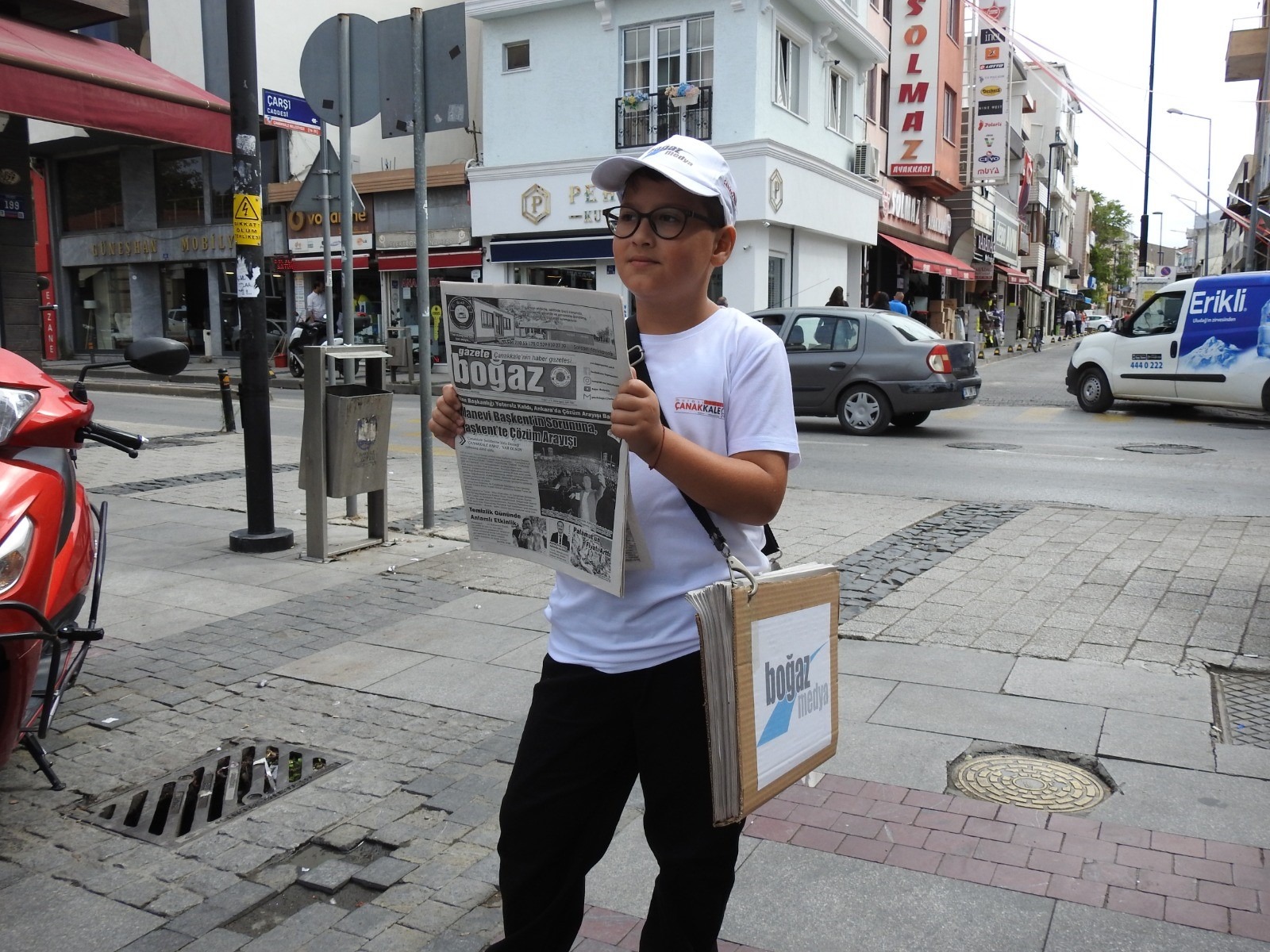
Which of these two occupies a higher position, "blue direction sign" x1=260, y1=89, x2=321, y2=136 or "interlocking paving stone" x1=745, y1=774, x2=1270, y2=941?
"blue direction sign" x1=260, y1=89, x2=321, y2=136

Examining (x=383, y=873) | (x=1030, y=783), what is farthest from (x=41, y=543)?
(x=1030, y=783)

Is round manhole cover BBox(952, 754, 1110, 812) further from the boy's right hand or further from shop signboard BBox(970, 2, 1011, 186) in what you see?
shop signboard BBox(970, 2, 1011, 186)

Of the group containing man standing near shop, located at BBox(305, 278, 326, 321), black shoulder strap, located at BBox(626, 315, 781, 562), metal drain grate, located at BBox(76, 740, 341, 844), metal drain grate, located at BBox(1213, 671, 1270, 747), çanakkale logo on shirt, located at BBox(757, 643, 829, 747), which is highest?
man standing near shop, located at BBox(305, 278, 326, 321)

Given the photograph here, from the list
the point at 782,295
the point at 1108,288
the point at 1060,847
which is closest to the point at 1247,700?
the point at 1060,847

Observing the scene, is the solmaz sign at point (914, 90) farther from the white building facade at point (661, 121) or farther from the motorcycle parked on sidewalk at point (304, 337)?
the motorcycle parked on sidewalk at point (304, 337)

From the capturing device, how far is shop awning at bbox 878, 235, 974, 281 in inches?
1165

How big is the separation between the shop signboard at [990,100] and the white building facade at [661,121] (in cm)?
706

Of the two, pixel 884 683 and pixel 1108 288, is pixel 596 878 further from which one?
pixel 1108 288

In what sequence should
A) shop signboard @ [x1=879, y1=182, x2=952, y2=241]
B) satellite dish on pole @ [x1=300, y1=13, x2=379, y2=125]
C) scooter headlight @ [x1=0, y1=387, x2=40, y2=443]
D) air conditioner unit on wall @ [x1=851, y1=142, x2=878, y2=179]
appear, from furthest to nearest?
shop signboard @ [x1=879, y1=182, x2=952, y2=241] → air conditioner unit on wall @ [x1=851, y1=142, x2=878, y2=179] → satellite dish on pole @ [x1=300, y1=13, x2=379, y2=125] → scooter headlight @ [x1=0, y1=387, x2=40, y2=443]

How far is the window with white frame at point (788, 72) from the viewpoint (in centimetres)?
2288

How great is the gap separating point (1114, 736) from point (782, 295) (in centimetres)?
2079

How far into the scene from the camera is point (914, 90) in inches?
1133

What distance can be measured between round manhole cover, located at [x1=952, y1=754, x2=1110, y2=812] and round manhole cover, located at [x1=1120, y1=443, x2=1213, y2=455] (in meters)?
9.24

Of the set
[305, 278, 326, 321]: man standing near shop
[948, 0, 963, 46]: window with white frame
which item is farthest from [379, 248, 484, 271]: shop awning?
[948, 0, 963, 46]: window with white frame
